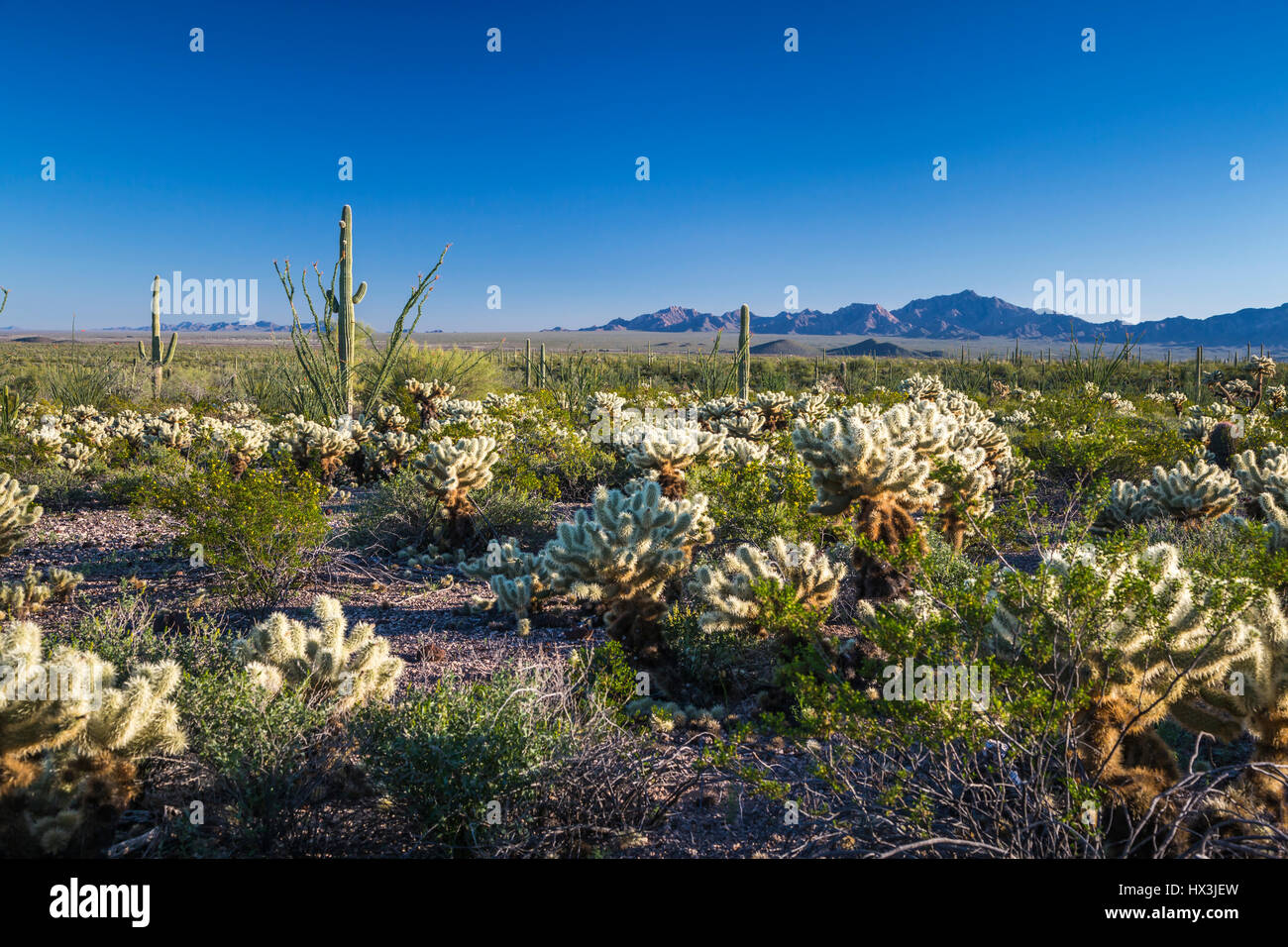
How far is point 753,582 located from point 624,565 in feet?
2.52

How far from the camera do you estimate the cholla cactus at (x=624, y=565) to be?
12.9ft

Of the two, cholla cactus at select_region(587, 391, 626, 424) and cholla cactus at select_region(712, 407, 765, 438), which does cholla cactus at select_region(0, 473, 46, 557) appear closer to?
cholla cactus at select_region(587, 391, 626, 424)

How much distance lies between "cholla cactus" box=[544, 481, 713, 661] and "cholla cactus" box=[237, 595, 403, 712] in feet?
3.75

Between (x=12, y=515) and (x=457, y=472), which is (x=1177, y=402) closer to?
(x=457, y=472)

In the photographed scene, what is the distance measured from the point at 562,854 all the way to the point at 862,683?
5.88ft

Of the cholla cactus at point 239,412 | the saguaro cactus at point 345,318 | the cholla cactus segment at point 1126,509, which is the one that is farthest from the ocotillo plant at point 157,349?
the cholla cactus segment at point 1126,509

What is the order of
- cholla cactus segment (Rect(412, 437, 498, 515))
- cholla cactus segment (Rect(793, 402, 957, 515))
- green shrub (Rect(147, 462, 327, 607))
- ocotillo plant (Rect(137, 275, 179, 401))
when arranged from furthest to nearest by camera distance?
ocotillo plant (Rect(137, 275, 179, 401)), cholla cactus segment (Rect(412, 437, 498, 515)), green shrub (Rect(147, 462, 327, 607)), cholla cactus segment (Rect(793, 402, 957, 515))

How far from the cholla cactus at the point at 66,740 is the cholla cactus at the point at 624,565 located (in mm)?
1992

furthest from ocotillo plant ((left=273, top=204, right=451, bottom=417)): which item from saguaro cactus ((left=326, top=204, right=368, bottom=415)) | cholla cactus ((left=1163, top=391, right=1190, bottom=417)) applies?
cholla cactus ((left=1163, top=391, right=1190, bottom=417))

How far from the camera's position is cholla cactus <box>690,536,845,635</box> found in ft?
12.0

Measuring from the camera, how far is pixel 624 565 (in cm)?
393

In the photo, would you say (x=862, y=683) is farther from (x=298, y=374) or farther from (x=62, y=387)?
(x=62, y=387)
